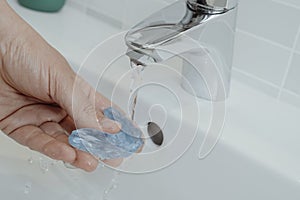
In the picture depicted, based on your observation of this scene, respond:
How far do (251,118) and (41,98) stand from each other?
0.22 meters

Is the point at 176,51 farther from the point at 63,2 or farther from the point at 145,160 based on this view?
the point at 63,2

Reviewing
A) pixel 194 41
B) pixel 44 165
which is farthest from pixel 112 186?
pixel 194 41

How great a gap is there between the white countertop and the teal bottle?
25mm

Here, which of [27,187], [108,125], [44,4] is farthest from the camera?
[44,4]

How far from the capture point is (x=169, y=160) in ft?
1.90

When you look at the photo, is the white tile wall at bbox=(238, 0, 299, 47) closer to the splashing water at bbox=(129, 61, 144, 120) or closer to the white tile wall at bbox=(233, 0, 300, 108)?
the white tile wall at bbox=(233, 0, 300, 108)

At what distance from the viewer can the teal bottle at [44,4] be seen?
72 cm

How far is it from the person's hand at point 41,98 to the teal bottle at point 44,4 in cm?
18

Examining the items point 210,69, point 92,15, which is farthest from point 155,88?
point 92,15

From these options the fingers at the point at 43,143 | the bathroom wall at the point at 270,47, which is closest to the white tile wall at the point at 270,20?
the bathroom wall at the point at 270,47

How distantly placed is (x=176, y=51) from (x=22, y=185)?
0.85 feet

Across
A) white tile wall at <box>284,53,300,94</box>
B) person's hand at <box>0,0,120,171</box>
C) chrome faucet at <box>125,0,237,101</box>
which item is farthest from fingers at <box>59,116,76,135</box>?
white tile wall at <box>284,53,300,94</box>

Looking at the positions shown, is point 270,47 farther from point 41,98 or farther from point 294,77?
point 41,98

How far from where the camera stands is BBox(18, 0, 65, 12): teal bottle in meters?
0.72
